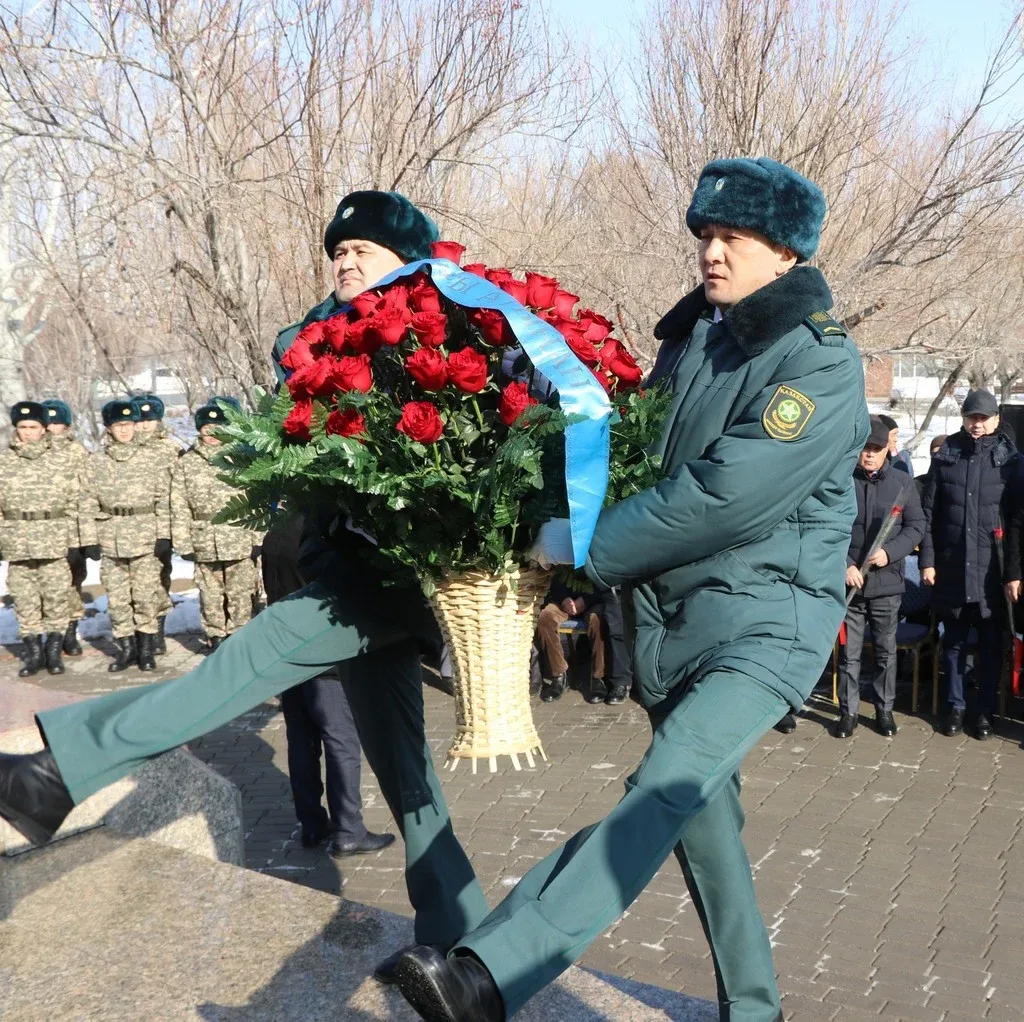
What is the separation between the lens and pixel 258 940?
389cm

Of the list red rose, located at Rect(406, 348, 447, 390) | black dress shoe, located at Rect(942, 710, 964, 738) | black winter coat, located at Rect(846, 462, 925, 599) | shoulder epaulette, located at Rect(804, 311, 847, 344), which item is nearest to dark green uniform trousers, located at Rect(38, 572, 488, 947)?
red rose, located at Rect(406, 348, 447, 390)

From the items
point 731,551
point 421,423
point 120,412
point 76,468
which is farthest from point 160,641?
point 731,551

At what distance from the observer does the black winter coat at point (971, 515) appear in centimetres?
819

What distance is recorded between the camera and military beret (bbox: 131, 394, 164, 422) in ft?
36.4

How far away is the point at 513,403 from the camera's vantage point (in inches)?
126

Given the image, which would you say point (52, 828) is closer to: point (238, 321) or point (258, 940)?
point (258, 940)

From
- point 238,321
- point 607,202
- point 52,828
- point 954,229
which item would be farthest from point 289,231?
point 52,828

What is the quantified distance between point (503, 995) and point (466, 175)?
8.66 meters

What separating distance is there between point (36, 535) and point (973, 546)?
24.4ft

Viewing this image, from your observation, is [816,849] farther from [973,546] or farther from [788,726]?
[973,546]

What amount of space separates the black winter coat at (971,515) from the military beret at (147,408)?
6.47 m

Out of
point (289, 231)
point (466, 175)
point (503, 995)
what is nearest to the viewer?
point (503, 995)

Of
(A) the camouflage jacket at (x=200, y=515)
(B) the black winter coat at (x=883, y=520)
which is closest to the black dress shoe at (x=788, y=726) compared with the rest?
(B) the black winter coat at (x=883, y=520)

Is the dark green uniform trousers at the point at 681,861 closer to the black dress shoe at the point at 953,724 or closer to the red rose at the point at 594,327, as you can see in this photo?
the red rose at the point at 594,327
